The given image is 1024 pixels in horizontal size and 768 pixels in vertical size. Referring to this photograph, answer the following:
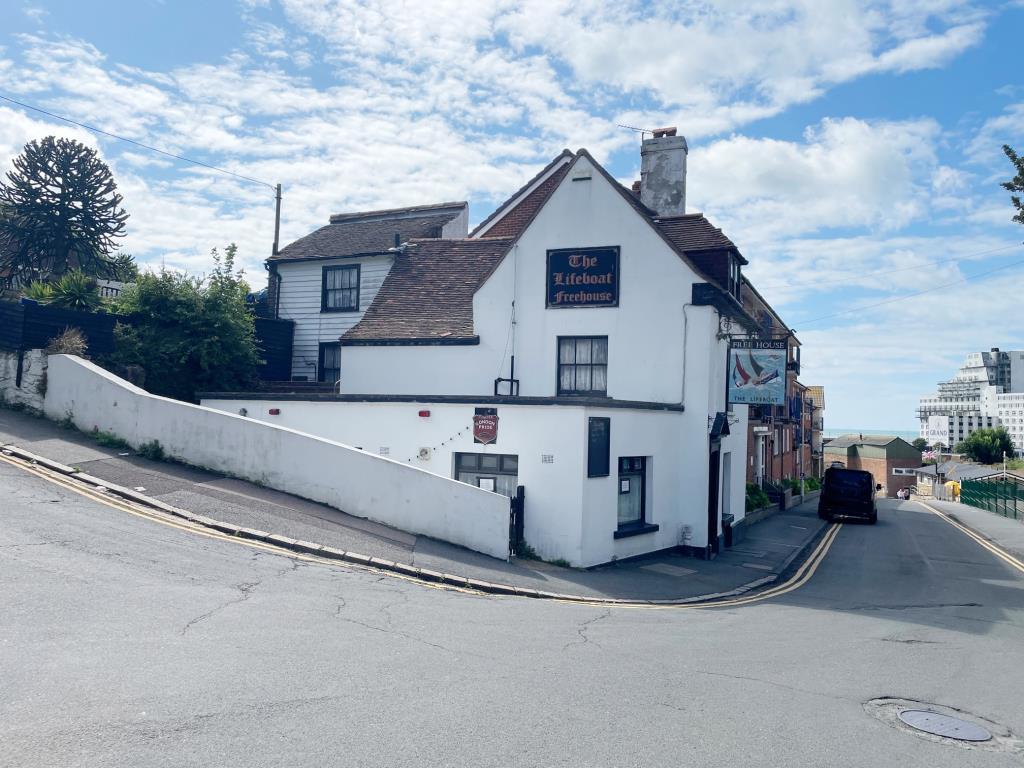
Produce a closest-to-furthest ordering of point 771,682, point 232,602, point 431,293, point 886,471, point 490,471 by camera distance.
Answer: point 771,682 → point 232,602 → point 490,471 → point 431,293 → point 886,471

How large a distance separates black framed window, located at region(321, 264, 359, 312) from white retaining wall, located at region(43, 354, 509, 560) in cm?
1095

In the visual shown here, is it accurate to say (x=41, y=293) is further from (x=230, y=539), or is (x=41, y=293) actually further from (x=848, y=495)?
(x=848, y=495)

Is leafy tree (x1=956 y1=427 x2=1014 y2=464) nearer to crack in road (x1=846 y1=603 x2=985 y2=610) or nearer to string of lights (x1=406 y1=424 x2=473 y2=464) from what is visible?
crack in road (x1=846 y1=603 x2=985 y2=610)

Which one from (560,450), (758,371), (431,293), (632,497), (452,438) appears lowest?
(632,497)

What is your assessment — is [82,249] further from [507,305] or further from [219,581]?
[219,581]

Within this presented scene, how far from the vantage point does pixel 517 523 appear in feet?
51.6

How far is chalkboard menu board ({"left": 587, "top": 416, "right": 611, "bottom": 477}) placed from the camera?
52.1 feet

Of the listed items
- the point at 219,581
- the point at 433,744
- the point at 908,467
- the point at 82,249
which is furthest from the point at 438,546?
the point at 908,467

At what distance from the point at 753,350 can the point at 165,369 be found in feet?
51.7

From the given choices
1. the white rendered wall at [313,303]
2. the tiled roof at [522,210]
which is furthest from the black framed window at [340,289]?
the tiled roof at [522,210]

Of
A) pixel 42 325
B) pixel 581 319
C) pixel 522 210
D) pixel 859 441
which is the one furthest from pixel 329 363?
pixel 859 441

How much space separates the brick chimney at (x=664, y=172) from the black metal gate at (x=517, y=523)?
12.2 metres

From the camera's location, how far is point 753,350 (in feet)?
65.9

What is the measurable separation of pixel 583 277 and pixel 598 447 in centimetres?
642
